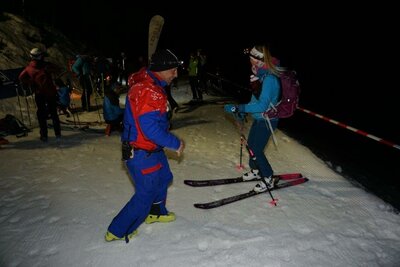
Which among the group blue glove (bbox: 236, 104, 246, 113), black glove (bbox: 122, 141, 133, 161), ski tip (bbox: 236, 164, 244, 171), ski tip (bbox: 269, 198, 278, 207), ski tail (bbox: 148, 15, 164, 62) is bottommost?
ski tip (bbox: 236, 164, 244, 171)

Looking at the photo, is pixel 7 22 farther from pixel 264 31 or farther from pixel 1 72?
pixel 264 31

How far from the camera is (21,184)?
5.83 meters

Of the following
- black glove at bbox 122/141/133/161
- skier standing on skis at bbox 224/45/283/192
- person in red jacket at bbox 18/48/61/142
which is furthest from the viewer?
person in red jacket at bbox 18/48/61/142

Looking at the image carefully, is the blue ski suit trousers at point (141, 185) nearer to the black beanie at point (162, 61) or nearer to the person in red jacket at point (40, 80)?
the black beanie at point (162, 61)

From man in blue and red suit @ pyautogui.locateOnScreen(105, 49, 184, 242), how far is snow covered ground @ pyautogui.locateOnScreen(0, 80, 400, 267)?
1.35 feet

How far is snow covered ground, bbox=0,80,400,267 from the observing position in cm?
382

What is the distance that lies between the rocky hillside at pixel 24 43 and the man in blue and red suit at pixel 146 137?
41.8 ft

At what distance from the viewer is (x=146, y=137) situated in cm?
351

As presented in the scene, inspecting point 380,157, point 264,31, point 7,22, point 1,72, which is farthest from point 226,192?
point 264,31

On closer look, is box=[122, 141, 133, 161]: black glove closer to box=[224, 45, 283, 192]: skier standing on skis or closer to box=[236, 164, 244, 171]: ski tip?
box=[224, 45, 283, 192]: skier standing on skis

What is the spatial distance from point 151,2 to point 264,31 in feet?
86.0

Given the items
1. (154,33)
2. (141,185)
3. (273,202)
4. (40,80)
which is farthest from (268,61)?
(40,80)

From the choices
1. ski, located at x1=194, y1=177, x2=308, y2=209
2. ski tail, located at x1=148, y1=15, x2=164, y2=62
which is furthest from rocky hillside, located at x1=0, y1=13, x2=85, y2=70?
ski, located at x1=194, y1=177, x2=308, y2=209

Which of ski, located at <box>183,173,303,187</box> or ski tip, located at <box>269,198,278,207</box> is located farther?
ski, located at <box>183,173,303,187</box>
